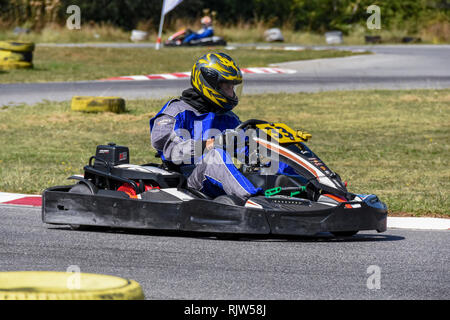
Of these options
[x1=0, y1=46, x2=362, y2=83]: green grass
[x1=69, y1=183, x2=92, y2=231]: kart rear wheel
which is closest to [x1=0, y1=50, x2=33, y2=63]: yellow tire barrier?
[x1=0, y1=46, x2=362, y2=83]: green grass

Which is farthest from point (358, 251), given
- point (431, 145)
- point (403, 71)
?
point (403, 71)

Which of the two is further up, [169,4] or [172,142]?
[169,4]

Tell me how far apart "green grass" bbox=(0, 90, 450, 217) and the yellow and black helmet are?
2057 mm

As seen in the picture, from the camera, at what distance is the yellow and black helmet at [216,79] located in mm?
6293

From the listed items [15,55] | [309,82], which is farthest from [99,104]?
[15,55]

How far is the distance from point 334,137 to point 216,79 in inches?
261

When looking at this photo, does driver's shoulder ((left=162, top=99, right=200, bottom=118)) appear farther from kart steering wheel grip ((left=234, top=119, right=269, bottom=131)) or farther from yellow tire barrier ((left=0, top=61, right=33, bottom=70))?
yellow tire barrier ((left=0, top=61, right=33, bottom=70))

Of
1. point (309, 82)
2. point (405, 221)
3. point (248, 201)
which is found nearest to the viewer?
point (248, 201)

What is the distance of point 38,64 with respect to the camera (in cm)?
2317

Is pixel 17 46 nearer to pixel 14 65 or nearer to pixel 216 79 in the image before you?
pixel 14 65

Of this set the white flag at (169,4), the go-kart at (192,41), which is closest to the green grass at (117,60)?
the white flag at (169,4)

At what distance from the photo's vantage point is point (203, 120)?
6379 millimetres

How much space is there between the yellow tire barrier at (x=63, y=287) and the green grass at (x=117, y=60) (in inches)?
648

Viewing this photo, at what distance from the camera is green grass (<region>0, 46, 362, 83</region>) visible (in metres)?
20.9
